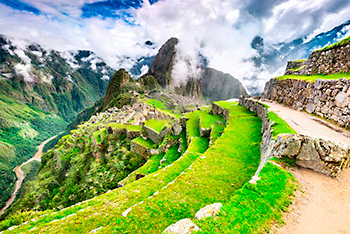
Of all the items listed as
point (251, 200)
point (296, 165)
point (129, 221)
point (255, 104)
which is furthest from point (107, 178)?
point (255, 104)

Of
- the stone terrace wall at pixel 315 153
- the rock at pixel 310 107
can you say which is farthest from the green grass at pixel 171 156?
the rock at pixel 310 107

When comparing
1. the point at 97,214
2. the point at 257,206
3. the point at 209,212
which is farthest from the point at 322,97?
the point at 97,214

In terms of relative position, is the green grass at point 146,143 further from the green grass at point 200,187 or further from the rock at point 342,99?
the rock at point 342,99

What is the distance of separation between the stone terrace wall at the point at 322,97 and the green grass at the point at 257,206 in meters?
9.33

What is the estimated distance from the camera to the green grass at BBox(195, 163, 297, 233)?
507 centimetres

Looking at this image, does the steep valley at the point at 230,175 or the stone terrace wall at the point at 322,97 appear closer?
the steep valley at the point at 230,175

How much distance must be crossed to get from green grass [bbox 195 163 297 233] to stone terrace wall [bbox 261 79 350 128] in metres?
9.33

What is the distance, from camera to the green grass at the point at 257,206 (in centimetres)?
507

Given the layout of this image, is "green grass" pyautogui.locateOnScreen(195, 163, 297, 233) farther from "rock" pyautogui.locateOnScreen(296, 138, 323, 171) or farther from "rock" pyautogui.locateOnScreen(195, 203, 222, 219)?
"rock" pyautogui.locateOnScreen(296, 138, 323, 171)

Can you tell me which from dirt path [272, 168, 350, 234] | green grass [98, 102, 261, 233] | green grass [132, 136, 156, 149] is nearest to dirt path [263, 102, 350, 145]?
dirt path [272, 168, 350, 234]

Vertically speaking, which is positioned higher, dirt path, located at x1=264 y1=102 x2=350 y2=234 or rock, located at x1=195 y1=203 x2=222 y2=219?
dirt path, located at x1=264 y1=102 x2=350 y2=234

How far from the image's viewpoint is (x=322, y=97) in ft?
46.2

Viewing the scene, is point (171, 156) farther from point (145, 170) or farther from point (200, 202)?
point (200, 202)

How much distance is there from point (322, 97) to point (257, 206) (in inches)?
587
